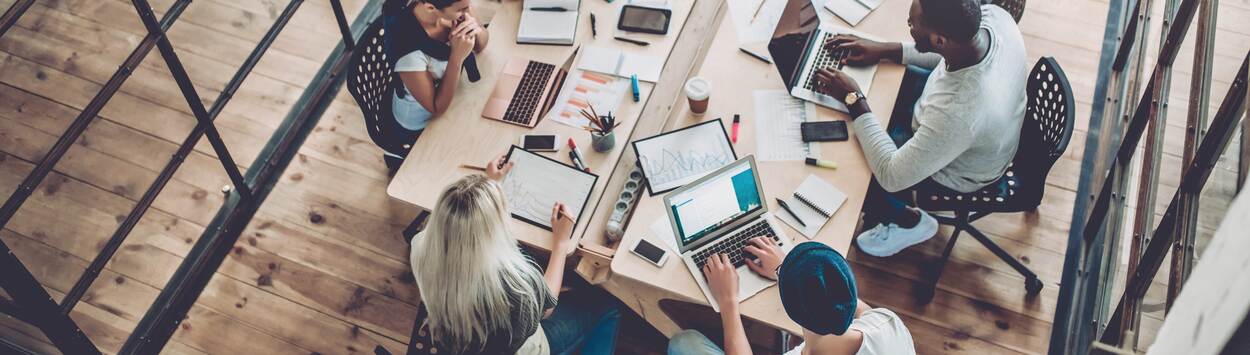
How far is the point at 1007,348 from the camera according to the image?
3336mm

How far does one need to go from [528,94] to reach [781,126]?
0.88 m

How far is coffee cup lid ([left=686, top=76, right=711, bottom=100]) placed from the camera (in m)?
2.95

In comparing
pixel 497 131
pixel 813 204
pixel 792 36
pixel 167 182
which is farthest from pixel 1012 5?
pixel 167 182

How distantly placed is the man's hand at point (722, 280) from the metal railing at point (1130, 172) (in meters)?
0.96

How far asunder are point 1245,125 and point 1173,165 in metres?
0.62

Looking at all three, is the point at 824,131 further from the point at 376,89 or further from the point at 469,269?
the point at 376,89

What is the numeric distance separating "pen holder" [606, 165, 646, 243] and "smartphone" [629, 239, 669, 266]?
106 mm

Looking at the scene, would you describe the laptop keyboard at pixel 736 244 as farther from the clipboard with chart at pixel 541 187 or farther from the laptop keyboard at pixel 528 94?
the laptop keyboard at pixel 528 94

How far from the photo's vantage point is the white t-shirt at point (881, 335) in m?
2.32

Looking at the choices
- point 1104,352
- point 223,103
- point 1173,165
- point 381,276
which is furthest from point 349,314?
point 1104,352

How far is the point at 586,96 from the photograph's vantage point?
308cm

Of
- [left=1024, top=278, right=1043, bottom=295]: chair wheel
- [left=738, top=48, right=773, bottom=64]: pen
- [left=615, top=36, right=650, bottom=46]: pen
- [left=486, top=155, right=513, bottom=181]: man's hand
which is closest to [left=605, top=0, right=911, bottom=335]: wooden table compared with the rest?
[left=738, top=48, right=773, bottom=64]: pen

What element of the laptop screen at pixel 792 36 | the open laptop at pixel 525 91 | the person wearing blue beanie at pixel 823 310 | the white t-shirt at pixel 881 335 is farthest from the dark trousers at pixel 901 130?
the open laptop at pixel 525 91

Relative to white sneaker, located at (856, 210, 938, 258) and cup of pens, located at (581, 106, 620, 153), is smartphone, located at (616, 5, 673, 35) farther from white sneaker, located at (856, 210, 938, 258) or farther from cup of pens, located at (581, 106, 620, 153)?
white sneaker, located at (856, 210, 938, 258)
